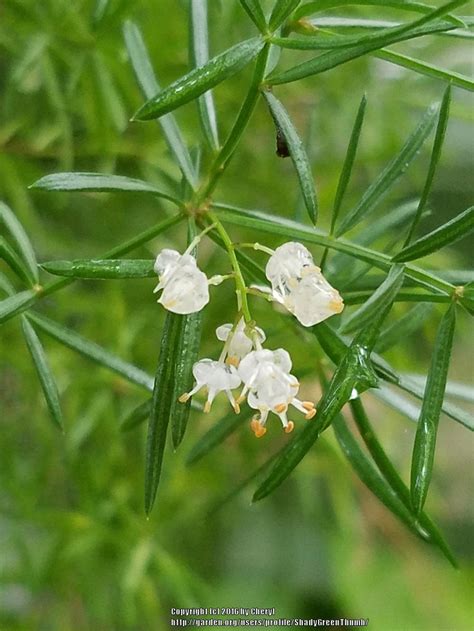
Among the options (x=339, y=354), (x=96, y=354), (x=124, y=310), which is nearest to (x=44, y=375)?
(x=96, y=354)

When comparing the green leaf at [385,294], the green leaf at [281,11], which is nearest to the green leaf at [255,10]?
the green leaf at [281,11]

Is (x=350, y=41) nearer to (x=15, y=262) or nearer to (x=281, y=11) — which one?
(x=281, y=11)

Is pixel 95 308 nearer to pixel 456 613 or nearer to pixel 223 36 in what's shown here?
pixel 223 36

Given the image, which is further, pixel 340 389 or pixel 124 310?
pixel 124 310

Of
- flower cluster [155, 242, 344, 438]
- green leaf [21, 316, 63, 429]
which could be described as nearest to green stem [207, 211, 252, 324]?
flower cluster [155, 242, 344, 438]

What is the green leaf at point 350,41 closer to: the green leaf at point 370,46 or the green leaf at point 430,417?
the green leaf at point 370,46

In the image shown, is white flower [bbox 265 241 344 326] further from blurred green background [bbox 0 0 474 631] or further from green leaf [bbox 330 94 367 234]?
blurred green background [bbox 0 0 474 631]
